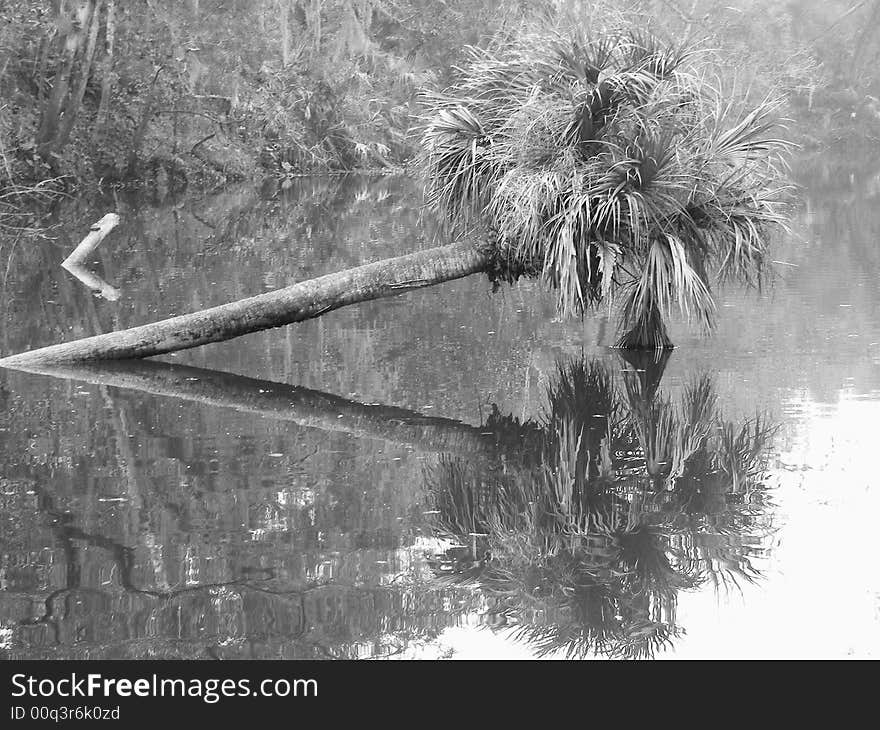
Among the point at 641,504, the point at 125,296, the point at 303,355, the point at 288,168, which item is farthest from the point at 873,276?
the point at 288,168

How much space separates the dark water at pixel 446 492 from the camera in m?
5.16

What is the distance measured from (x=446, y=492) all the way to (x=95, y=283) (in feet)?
31.0

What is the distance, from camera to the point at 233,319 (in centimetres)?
1067

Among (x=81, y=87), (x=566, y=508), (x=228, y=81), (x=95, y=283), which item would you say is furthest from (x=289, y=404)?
(x=228, y=81)

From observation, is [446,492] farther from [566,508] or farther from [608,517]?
[608,517]

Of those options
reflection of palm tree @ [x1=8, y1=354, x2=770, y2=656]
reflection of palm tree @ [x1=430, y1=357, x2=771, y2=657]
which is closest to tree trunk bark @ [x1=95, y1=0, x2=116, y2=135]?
reflection of palm tree @ [x1=8, y1=354, x2=770, y2=656]

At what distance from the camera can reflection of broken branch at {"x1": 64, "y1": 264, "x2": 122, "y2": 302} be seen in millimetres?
14383

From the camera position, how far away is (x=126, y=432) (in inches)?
325

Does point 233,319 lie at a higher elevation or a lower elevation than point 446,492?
higher

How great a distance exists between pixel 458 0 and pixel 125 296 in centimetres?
3967

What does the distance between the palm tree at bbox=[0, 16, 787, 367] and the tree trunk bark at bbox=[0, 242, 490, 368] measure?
0.01 m

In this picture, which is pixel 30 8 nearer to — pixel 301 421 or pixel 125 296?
pixel 125 296

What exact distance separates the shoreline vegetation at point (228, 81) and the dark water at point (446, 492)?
383cm

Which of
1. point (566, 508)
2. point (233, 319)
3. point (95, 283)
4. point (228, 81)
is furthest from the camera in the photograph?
point (228, 81)
